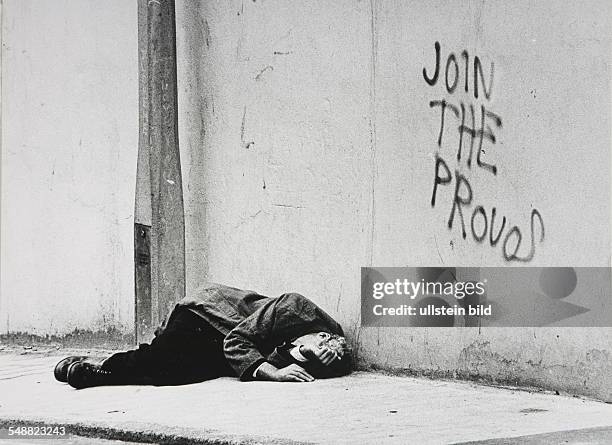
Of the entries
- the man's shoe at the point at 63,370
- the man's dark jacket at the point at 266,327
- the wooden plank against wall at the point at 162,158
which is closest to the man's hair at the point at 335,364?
the man's dark jacket at the point at 266,327

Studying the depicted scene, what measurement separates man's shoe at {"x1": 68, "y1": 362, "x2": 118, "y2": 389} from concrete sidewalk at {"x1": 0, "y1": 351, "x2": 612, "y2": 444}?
61 mm

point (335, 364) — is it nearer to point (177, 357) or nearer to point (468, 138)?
point (177, 357)

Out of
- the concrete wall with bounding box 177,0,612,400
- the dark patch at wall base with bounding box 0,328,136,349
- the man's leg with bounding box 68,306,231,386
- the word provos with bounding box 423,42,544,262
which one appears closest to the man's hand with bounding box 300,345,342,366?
the concrete wall with bounding box 177,0,612,400

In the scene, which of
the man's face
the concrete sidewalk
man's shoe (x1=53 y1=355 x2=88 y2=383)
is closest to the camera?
the concrete sidewalk

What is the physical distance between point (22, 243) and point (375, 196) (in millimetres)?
3428

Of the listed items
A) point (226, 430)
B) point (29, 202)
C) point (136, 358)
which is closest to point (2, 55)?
point (29, 202)

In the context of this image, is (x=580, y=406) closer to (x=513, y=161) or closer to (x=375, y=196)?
(x=513, y=161)

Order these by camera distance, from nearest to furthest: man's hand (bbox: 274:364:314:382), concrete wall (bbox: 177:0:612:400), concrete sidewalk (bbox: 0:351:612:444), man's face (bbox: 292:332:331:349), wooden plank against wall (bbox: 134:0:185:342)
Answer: concrete sidewalk (bbox: 0:351:612:444)
concrete wall (bbox: 177:0:612:400)
man's hand (bbox: 274:364:314:382)
man's face (bbox: 292:332:331:349)
wooden plank against wall (bbox: 134:0:185:342)

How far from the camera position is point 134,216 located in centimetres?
806

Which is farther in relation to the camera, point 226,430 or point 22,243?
point 22,243

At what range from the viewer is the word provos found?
6.18 meters

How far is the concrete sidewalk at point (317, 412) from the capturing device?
4828 mm

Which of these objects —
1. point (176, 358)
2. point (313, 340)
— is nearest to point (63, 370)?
point (176, 358)

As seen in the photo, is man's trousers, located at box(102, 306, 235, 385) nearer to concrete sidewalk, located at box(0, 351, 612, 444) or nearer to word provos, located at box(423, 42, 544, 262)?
concrete sidewalk, located at box(0, 351, 612, 444)
